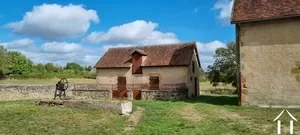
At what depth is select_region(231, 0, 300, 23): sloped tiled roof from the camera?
1766 cm

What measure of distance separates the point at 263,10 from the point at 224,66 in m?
21.0

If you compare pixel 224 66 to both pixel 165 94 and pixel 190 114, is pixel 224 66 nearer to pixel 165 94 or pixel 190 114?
pixel 165 94

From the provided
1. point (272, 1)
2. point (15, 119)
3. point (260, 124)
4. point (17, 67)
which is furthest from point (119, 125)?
point (17, 67)

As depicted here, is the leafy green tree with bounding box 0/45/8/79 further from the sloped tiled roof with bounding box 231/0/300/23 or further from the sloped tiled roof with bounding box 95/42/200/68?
the sloped tiled roof with bounding box 231/0/300/23

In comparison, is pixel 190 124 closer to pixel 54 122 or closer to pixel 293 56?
pixel 54 122

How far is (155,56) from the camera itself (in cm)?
3084

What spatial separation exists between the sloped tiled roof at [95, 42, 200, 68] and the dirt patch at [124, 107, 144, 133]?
12.7 meters

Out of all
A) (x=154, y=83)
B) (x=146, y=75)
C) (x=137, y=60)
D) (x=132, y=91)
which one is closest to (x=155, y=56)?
→ (x=137, y=60)

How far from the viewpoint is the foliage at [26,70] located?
190ft

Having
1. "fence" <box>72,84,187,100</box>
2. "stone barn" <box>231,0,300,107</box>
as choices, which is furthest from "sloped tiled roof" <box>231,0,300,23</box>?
"fence" <box>72,84,187,100</box>

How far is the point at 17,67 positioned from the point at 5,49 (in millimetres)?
15722

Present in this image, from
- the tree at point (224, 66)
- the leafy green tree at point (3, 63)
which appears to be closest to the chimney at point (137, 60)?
the tree at point (224, 66)

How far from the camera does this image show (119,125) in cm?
1231

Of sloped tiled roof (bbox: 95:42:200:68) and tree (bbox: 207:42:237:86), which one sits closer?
sloped tiled roof (bbox: 95:42:200:68)
